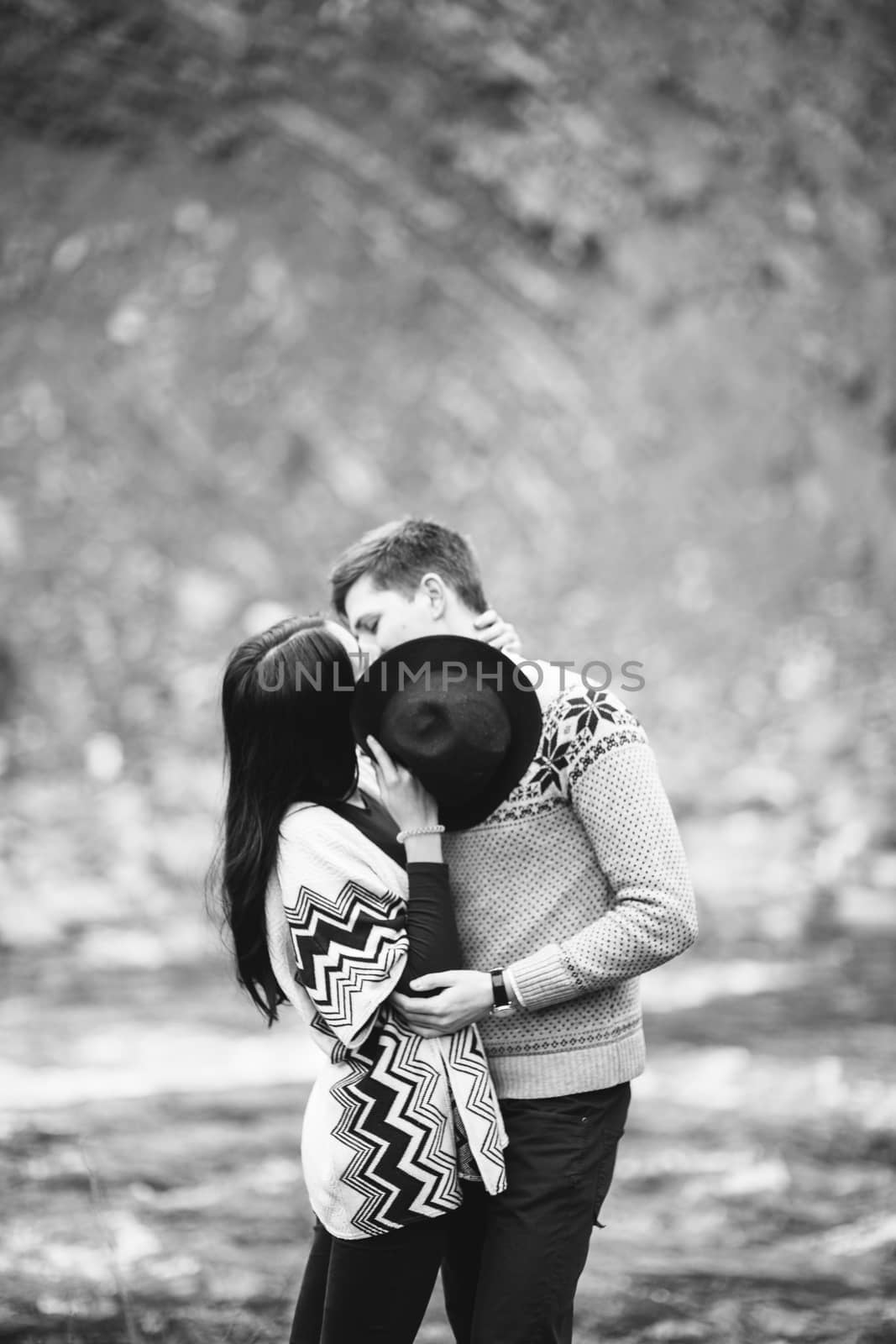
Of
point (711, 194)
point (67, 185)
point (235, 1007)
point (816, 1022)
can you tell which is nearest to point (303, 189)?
point (67, 185)

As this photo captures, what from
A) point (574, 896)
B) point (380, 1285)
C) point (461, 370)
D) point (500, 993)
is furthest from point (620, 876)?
point (461, 370)

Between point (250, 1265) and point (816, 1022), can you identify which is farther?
point (816, 1022)

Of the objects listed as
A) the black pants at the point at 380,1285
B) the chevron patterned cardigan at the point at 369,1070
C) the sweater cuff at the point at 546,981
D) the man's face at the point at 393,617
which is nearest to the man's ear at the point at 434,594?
the man's face at the point at 393,617

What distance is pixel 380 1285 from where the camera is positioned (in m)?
1.76

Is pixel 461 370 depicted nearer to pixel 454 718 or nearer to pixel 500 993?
pixel 454 718

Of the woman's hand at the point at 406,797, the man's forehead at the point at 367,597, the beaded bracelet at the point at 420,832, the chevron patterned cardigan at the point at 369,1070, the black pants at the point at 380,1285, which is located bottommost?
the black pants at the point at 380,1285

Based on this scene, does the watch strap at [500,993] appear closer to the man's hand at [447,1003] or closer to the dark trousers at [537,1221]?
the man's hand at [447,1003]

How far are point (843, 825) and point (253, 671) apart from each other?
7672 mm

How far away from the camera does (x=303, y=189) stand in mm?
11953

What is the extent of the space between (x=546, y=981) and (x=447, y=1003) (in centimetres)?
14

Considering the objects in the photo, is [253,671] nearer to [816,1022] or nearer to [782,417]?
[816,1022]

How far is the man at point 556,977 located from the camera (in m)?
1.77

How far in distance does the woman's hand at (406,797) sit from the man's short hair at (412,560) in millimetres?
340

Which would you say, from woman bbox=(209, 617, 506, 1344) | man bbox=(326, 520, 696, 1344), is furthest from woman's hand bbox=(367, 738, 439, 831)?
man bbox=(326, 520, 696, 1344)
